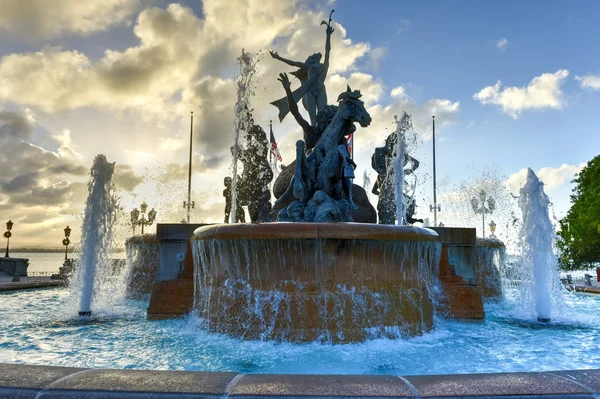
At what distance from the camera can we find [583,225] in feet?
88.9

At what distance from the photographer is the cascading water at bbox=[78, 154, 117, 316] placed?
8.23 meters

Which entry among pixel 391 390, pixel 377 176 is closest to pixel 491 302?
pixel 377 176

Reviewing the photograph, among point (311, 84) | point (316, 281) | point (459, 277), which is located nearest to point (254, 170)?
point (311, 84)

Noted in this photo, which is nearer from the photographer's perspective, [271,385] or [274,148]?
[271,385]

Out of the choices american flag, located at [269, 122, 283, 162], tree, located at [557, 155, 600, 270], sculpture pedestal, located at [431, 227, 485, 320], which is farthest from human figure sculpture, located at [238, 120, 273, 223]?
tree, located at [557, 155, 600, 270]

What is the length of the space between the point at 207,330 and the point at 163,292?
1.99 m

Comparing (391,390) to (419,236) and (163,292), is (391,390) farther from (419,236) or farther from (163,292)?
(163,292)

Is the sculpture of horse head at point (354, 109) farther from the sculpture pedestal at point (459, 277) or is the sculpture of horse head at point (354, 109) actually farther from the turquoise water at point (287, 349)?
the turquoise water at point (287, 349)

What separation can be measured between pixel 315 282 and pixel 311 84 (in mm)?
9659

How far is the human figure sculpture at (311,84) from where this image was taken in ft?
43.2

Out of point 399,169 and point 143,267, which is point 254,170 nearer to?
point 399,169

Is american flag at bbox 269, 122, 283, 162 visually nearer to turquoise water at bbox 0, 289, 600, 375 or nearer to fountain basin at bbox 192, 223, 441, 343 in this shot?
turquoise water at bbox 0, 289, 600, 375

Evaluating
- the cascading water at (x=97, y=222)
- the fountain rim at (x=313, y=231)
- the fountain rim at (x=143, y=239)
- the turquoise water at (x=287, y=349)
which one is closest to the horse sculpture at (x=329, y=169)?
the fountain rim at (x=313, y=231)

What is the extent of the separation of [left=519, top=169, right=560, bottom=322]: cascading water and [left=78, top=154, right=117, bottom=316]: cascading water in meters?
8.11
